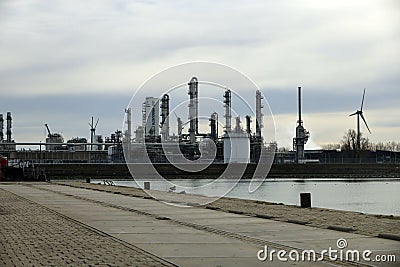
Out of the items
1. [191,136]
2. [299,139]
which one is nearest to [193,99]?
[191,136]

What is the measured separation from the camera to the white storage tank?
177 feet

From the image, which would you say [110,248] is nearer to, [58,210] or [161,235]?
[161,235]

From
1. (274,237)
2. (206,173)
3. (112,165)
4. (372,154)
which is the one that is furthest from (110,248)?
(372,154)

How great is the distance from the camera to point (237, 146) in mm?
58719

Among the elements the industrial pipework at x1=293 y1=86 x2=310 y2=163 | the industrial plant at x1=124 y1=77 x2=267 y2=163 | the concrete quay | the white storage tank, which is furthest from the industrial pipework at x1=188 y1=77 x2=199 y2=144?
the industrial pipework at x1=293 y1=86 x2=310 y2=163

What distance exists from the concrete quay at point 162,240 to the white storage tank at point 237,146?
85.3 ft

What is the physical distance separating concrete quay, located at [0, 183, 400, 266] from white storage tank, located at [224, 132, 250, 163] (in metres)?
26.0

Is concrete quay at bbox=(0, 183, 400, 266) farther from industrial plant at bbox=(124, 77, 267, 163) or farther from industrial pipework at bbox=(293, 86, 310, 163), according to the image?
industrial pipework at bbox=(293, 86, 310, 163)

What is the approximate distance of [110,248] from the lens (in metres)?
16.8

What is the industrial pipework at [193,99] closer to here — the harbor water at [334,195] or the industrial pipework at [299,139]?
the harbor water at [334,195]

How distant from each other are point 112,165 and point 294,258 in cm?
13016

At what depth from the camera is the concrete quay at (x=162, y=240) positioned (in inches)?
576

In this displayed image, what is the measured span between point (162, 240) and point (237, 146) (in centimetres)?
4045

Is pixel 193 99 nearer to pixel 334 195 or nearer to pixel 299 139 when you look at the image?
pixel 334 195
